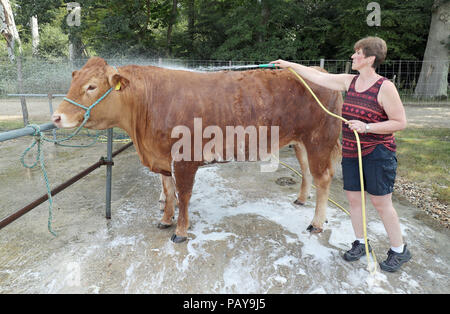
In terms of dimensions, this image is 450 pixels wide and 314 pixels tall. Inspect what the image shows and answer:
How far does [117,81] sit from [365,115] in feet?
6.74

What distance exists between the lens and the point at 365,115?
7.51 feet

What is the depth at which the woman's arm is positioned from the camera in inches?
99.9

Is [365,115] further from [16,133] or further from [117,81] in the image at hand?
[16,133]

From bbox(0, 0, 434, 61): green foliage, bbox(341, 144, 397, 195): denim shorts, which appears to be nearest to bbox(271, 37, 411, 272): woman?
bbox(341, 144, 397, 195): denim shorts

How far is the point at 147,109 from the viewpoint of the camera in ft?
9.09

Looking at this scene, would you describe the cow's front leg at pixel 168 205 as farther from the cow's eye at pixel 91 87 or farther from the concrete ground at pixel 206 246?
the cow's eye at pixel 91 87

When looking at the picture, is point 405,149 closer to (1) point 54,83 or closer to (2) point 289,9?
(1) point 54,83

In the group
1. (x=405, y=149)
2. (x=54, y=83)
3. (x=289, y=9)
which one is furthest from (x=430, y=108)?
(x=54, y=83)

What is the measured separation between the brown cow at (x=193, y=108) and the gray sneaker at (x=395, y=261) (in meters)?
0.91

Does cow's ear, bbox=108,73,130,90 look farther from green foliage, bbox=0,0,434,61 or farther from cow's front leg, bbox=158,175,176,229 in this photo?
green foliage, bbox=0,0,434,61

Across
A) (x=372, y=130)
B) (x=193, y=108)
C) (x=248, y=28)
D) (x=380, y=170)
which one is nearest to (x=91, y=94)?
(x=193, y=108)

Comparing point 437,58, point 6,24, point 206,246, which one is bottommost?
point 206,246

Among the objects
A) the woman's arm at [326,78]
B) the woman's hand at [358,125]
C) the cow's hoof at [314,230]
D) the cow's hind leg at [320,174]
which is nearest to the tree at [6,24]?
the woman's arm at [326,78]
